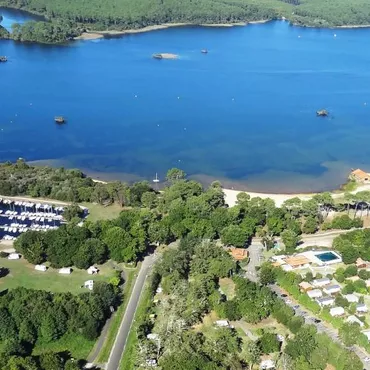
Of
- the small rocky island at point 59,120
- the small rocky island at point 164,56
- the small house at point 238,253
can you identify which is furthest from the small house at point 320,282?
the small rocky island at point 164,56

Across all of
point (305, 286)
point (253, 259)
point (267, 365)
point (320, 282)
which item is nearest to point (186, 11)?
point (253, 259)

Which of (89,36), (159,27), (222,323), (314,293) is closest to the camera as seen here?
(222,323)

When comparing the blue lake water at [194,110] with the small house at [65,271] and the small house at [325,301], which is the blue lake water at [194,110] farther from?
the small house at [325,301]

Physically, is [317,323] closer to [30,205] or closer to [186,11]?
[30,205]

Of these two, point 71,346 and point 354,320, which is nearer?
point 71,346

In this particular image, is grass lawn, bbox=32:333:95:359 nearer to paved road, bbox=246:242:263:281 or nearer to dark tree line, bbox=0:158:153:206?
paved road, bbox=246:242:263:281

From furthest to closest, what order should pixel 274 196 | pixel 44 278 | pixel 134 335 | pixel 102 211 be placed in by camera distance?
1. pixel 274 196
2. pixel 102 211
3. pixel 44 278
4. pixel 134 335

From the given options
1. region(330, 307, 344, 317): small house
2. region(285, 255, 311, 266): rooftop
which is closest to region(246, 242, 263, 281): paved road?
region(285, 255, 311, 266): rooftop

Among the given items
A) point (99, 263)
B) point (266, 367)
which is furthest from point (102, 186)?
point (266, 367)
